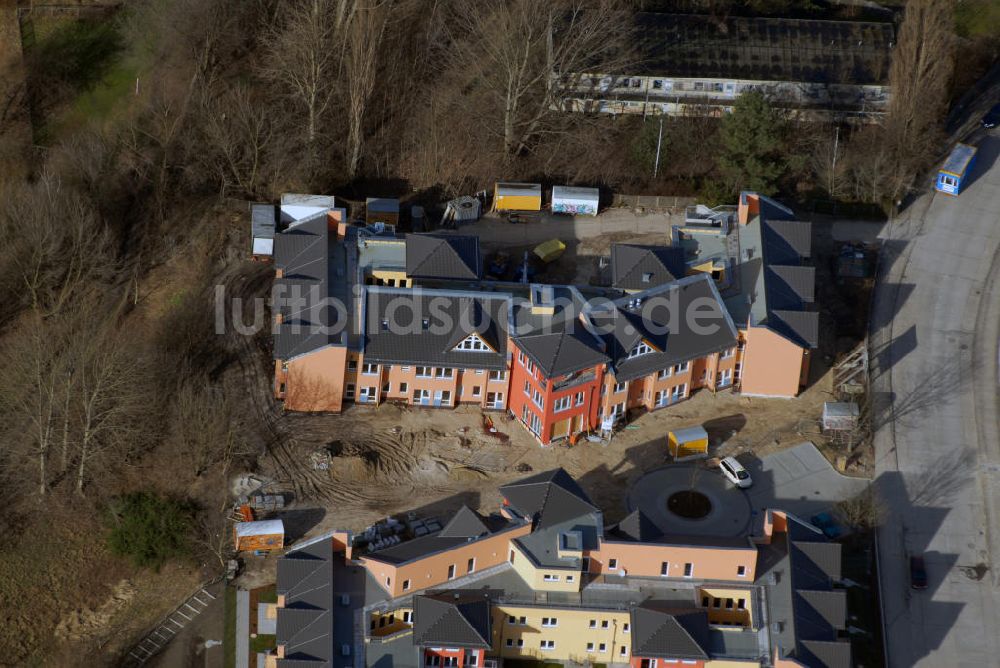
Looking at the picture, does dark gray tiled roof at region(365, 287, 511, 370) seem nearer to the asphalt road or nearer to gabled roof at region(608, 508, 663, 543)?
gabled roof at region(608, 508, 663, 543)

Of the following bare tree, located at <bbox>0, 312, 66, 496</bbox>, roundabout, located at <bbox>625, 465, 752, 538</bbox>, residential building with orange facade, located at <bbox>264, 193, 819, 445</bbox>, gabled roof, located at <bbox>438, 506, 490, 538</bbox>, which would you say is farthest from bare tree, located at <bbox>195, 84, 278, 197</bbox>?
roundabout, located at <bbox>625, 465, 752, 538</bbox>

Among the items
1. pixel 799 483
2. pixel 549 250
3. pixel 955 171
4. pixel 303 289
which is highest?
pixel 955 171

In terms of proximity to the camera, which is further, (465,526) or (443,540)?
(465,526)

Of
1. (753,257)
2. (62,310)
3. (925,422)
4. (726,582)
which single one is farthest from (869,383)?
(62,310)

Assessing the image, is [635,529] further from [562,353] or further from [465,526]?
[562,353]

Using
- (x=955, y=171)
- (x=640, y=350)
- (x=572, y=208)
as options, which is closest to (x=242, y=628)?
(x=640, y=350)

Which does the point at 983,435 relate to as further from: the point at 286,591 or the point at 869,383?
the point at 286,591

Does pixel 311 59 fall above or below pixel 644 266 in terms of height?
above
